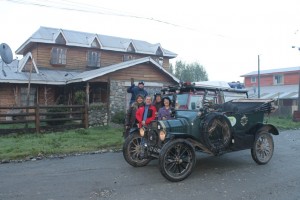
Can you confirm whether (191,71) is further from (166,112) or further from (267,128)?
(166,112)

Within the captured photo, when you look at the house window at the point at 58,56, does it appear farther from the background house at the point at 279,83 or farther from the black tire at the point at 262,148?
the background house at the point at 279,83

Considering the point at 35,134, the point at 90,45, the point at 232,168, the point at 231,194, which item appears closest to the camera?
the point at 231,194

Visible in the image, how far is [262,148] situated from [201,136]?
2.14 metres

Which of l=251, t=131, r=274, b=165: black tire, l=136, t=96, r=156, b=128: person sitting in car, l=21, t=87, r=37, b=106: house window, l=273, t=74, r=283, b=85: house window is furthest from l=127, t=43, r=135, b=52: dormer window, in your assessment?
l=273, t=74, r=283, b=85: house window

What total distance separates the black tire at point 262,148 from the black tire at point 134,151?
265cm

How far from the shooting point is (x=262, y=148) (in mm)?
8336

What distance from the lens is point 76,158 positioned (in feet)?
29.9

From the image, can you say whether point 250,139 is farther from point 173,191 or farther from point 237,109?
point 173,191

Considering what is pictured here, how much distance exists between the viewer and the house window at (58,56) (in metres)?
24.8

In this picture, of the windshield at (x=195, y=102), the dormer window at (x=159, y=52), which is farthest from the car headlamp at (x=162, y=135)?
the dormer window at (x=159, y=52)

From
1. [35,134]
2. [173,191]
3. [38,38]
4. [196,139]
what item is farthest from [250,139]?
[38,38]

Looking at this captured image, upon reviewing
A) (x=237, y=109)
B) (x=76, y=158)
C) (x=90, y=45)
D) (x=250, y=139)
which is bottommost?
(x=76, y=158)

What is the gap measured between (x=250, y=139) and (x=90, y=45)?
800 inches

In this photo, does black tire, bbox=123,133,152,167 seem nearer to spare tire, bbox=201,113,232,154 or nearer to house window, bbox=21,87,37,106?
spare tire, bbox=201,113,232,154
